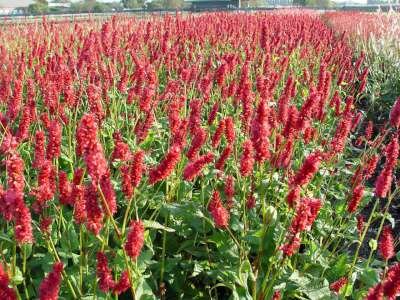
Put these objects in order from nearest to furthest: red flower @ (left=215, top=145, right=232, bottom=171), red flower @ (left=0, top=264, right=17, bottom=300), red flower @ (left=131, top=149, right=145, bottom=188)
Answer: red flower @ (left=0, top=264, right=17, bottom=300) < red flower @ (left=131, top=149, right=145, bottom=188) < red flower @ (left=215, top=145, right=232, bottom=171)

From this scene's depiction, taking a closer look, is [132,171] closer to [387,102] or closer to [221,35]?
[387,102]

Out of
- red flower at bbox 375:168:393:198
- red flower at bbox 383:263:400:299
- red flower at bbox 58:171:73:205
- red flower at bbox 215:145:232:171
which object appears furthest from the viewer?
red flower at bbox 215:145:232:171

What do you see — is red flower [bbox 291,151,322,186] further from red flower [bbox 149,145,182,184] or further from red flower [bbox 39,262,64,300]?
red flower [bbox 39,262,64,300]

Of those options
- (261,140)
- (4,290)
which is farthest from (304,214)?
(4,290)

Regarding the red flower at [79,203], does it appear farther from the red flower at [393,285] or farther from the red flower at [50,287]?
the red flower at [393,285]

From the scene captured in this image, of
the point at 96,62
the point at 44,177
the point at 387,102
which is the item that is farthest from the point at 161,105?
the point at 387,102

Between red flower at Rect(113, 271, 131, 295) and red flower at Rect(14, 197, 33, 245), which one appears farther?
red flower at Rect(113, 271, 131, 295)

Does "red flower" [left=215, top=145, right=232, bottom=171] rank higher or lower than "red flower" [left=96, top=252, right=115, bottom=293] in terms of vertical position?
higher

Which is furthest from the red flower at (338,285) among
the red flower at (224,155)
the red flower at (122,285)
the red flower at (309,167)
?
the red flower at (122,285)

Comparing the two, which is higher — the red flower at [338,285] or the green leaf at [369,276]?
the red flower at [338,285]

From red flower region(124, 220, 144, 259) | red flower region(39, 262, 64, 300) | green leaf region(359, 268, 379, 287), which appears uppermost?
red flower region(124, 220, 144, 259)

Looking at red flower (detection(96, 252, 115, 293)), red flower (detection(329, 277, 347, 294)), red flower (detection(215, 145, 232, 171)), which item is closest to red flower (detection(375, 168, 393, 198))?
red flower (detection(329, 277, 347, 294))

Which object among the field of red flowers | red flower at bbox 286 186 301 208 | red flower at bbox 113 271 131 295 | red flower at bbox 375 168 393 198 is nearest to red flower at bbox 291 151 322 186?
the field of red flowers

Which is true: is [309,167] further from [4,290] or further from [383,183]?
[4,290]
